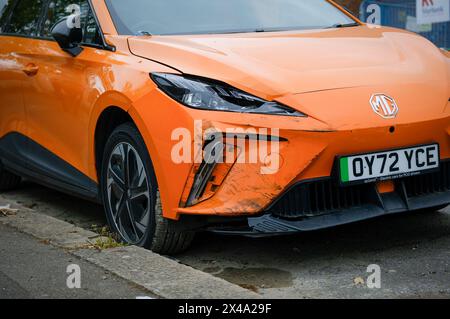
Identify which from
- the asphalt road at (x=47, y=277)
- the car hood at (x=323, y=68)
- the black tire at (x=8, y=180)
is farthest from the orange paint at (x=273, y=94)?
the black tire at (x=8, y=180)

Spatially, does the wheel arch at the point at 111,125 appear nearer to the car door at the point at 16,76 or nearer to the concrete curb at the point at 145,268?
the concrete curb at the point at 145,268

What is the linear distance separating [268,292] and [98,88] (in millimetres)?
1516

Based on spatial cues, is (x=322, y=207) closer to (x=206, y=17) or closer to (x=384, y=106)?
(x=384, y=106)

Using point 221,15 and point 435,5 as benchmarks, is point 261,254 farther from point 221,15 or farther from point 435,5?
point 435,5

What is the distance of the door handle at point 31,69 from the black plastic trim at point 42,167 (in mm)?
449

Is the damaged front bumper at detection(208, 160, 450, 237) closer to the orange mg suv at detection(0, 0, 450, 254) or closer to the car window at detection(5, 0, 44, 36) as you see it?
the orange mg suv at detection(0, 0, 450, 254)

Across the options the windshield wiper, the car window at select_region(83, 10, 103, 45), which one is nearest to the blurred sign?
the windshield wiper

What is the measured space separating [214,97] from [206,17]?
1.05 meters

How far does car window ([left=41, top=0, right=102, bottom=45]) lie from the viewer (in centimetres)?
495

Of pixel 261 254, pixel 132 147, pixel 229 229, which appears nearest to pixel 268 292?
pixel 229 229

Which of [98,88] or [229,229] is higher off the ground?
[98,88]

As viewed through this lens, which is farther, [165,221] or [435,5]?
[435,5]

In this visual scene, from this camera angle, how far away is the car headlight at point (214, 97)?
399cm

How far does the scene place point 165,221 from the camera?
4277mm
